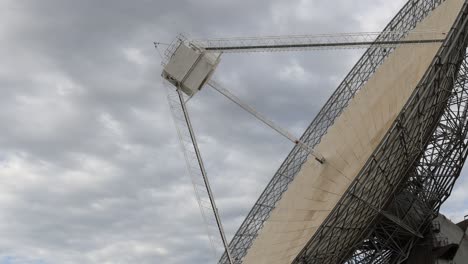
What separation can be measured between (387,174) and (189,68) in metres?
7.75

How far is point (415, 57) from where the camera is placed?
2166 cm

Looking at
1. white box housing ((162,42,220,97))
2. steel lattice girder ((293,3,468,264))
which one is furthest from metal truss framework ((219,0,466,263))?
white box housing ((162,42,220,97))

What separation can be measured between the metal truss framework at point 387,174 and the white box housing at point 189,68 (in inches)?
259

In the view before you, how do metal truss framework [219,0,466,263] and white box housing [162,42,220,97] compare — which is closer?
metal truss framework [219,0,466,263]

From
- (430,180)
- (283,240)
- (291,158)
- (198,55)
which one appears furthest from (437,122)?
(291,158)

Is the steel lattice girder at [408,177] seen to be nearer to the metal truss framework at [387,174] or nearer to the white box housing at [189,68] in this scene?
the metal truss framework at [387,174]

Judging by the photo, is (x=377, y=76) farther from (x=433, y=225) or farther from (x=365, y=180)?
(x=365, y=180)

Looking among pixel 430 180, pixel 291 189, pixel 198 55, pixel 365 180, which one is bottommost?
pixel 365 180

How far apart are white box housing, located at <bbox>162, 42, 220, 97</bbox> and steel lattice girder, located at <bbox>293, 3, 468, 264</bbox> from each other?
6.56 m

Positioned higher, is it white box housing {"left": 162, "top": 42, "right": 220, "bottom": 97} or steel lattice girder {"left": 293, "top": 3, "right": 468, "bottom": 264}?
white box housing {"left": 162, "top": 42, "right": 220, "bottom": 97}

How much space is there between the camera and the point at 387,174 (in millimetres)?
17625

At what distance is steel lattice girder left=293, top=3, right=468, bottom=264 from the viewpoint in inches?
656

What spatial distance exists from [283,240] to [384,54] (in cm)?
1118

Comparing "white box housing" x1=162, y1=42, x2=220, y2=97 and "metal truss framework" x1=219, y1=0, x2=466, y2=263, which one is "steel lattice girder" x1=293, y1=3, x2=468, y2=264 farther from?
"white box housing" x1=162, y1=42, x2=220, y2=97
